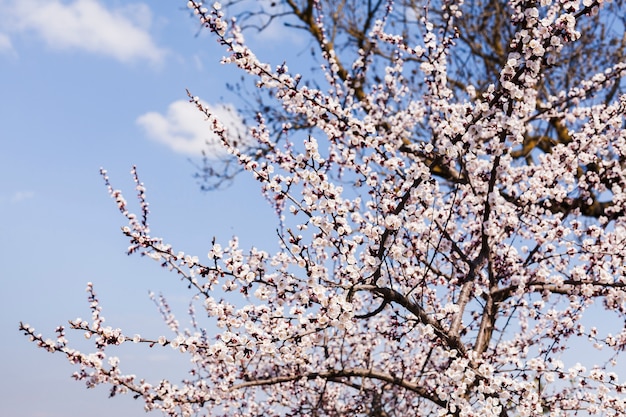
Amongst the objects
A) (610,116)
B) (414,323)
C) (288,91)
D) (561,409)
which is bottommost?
(414,323)

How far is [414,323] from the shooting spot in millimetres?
4559

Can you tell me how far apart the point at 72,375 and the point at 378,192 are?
2993 mm

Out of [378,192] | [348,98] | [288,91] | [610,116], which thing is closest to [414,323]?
[378,192]

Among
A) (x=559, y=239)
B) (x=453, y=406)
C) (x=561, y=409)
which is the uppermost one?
(x=559, y=239)

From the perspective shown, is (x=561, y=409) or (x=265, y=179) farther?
(x=561, y=409)

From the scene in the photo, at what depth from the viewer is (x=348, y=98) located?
7.93 metres

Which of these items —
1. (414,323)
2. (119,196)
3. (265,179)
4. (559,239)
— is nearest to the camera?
(265,179)

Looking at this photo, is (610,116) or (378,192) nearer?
(378,192)

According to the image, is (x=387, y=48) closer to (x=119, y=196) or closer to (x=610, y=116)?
(x=610, y=116)

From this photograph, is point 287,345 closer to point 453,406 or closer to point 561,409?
point 453,406

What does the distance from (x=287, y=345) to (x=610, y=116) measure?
4.71m

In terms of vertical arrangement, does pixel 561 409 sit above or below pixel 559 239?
below

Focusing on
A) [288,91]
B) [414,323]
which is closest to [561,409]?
[414,323]

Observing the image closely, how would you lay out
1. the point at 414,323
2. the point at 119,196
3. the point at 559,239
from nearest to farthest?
1. the point at 414,323
2. the point at 119,196
3. the point at 559,239
